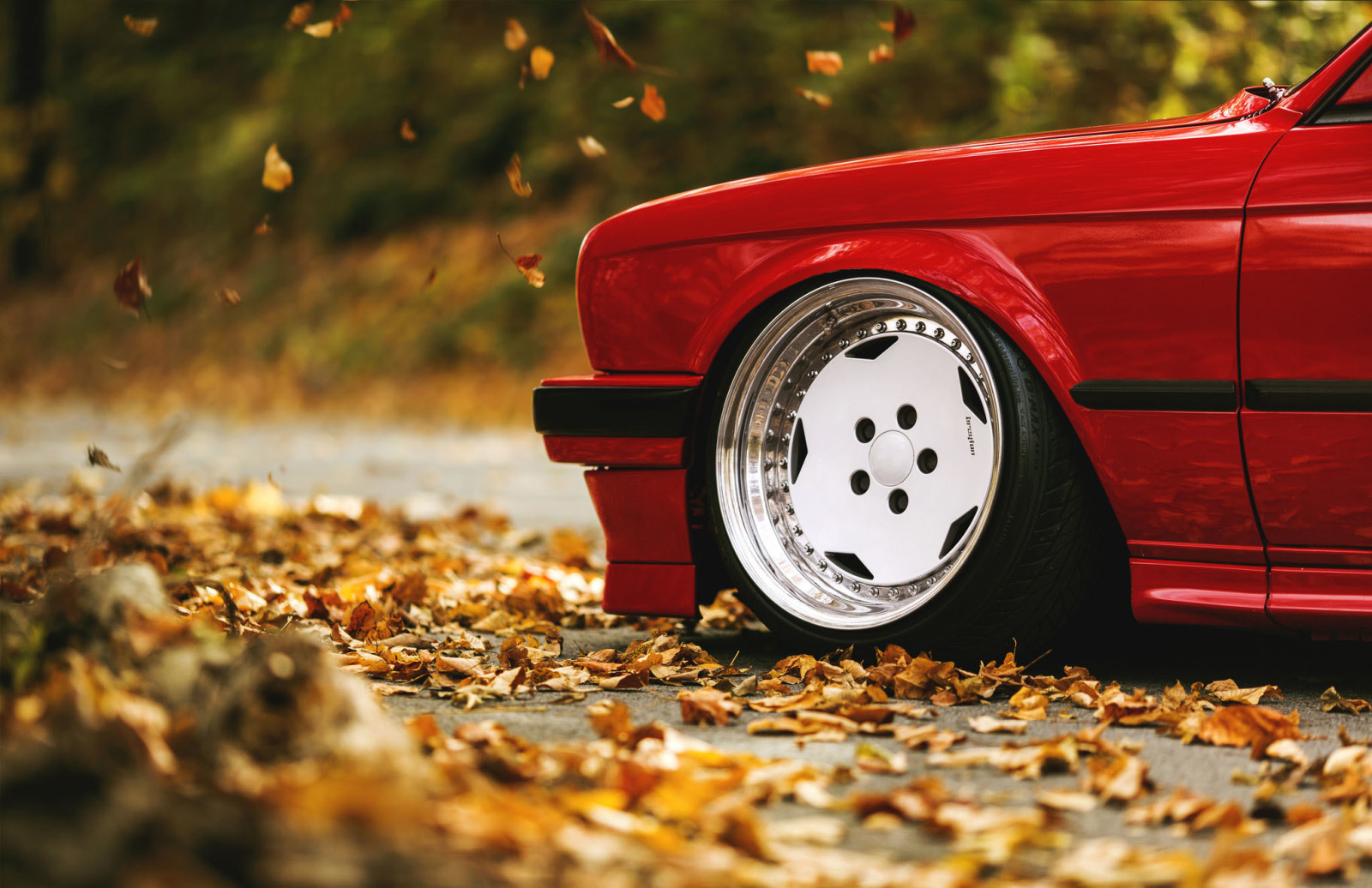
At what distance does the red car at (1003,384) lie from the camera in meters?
2.88

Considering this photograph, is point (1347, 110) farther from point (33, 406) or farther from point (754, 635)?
point (33, 406)

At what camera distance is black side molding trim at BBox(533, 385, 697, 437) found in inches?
140

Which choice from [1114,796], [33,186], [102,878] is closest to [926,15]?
[1114,796]

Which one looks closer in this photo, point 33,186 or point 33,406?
point 33,406

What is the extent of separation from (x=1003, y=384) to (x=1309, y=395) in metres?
0.63

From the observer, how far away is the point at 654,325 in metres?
3.60

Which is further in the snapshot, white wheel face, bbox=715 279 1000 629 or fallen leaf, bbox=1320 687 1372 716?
white wheel face, bbox=715 279 1000 629

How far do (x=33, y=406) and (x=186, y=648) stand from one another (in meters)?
17.6

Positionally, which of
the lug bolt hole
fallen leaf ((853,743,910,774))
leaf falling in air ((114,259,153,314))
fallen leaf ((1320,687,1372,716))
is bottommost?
fallen leaf ((853,743,910,774))

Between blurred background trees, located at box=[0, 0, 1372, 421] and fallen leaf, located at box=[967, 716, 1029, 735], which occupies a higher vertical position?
blurred background trees, located at box=[0, 0, 1372, 421]

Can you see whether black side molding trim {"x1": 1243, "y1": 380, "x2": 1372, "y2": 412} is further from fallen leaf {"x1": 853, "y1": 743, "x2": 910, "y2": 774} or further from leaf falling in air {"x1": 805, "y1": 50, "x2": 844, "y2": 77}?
leaf falling in air {"x1": 805, "y1": 50, "x2": 844, "y2": 77}

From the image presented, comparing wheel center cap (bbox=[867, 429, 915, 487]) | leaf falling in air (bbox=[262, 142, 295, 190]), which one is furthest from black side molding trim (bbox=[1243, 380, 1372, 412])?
leaf falling in air (bbox=[262, 142, 295, 190])

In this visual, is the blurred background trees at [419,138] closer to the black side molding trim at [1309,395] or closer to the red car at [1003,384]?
the red car at [1003,384]

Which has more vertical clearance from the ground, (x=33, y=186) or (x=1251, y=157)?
(x=33, y=186)
